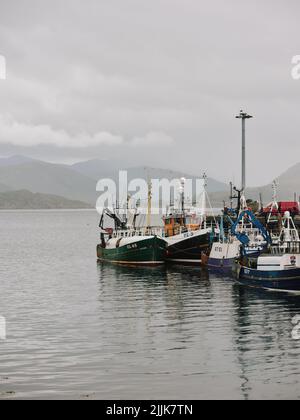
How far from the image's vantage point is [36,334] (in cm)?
4191

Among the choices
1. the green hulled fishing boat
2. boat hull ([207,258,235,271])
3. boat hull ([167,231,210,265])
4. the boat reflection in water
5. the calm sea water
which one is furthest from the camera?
boat hull ([167,231,210,265])

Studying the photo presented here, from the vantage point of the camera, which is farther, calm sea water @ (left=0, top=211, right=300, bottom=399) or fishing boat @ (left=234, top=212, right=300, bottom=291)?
fishing boat @ (left=234, top=212, right=300, bottom=291)

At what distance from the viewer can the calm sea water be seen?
29.3 metres

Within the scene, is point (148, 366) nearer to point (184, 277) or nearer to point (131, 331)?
point (131, 331)

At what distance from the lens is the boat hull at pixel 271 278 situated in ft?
187

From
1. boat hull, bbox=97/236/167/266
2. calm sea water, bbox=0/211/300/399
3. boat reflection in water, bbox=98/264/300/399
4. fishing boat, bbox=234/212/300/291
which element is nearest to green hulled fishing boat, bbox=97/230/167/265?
boat hull, bbox=97/236/167/266

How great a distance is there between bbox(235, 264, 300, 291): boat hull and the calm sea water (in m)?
1.11

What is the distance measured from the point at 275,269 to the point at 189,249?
1351 inches

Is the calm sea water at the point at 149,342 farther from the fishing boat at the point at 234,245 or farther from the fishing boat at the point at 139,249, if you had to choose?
the fishing boat at the point at 139,249

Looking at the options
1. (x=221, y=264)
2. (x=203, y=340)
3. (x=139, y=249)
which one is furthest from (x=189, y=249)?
(x=203, y=340)

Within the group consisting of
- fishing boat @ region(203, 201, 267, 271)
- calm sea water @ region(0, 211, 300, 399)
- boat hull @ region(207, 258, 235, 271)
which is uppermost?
fishing boat @ region(203, 201, 267, 271)

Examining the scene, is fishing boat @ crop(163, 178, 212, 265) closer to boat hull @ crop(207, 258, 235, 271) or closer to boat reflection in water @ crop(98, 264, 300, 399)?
boat hull @ crop(207, 258, 235, 271)

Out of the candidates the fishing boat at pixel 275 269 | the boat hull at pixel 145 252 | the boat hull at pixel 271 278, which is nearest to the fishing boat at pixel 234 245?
the fishing boat at pixel 275 269
